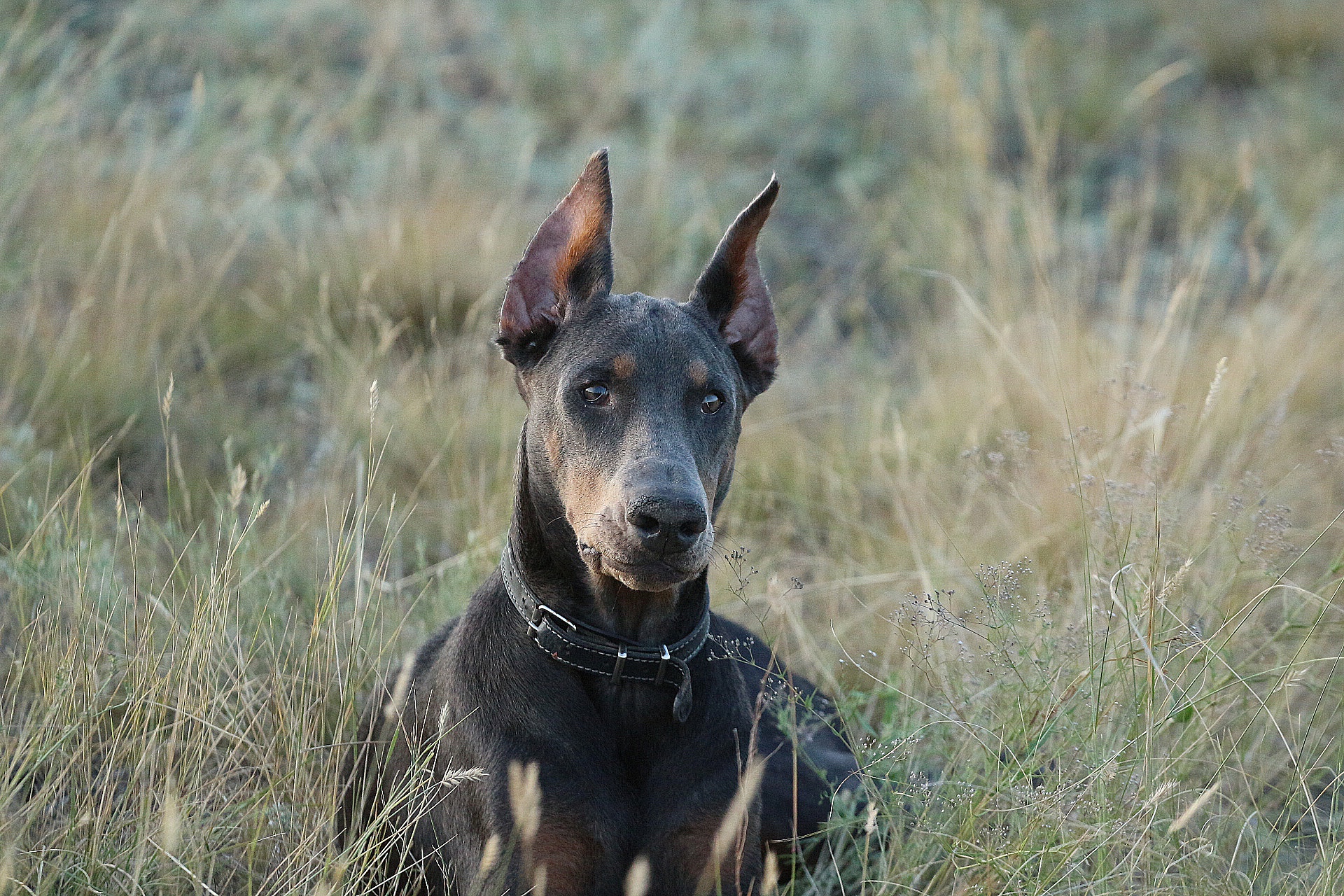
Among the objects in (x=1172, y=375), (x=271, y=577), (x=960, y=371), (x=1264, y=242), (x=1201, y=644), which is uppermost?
(x=1201, y=644)

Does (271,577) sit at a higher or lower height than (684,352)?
lower

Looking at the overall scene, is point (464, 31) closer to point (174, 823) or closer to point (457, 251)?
point (457, 251)

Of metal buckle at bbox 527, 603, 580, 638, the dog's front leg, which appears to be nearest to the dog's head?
metal buckle at bbox 527, 603, 580, 638

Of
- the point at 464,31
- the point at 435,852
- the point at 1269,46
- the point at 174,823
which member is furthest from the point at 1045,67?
the point at 174,823

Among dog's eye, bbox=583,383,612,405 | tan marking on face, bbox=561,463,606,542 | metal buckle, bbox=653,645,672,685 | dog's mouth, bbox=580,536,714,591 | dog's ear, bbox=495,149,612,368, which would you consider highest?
dog's ear, bbox=495,149,612,368

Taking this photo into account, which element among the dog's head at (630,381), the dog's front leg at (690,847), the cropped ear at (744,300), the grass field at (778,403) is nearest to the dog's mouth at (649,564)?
the dog's head at (630,381)

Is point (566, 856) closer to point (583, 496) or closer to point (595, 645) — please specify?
point (595, 645)

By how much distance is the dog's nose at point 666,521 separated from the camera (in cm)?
249

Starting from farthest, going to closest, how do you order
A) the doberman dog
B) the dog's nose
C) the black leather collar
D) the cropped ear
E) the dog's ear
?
1. the cropped ear
2. the dog's ear
3. the black leather collar
4. the doberman dog
5. the dog's nose

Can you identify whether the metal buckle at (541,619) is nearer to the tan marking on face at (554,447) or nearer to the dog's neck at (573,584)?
the dog's neck at (573,584)

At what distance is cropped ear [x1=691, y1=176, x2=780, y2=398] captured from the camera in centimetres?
316

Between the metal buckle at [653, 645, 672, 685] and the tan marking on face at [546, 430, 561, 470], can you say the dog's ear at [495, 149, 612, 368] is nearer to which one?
the tan marking on face at [546, 430, 561, 470]

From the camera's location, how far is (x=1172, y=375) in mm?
5070

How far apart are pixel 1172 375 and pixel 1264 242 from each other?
3.99 meters
